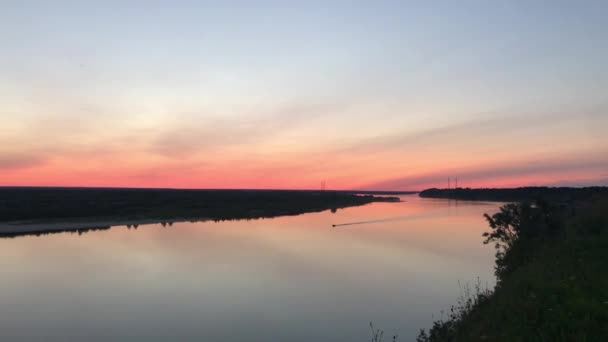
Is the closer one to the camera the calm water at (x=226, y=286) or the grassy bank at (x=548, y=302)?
the grassy bank at (x=548, y=302)

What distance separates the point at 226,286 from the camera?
20.5 metres

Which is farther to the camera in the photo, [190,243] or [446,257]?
[190,243]

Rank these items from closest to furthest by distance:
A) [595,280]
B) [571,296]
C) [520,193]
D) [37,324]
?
1. [571,296]
2. [595,280]
3. [37,324]
4. [520,193]

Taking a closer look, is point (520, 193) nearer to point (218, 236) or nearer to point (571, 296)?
point (218, 236)

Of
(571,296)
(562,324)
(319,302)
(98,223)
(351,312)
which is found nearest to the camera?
(562,324)

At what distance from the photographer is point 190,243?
35594 millimetres

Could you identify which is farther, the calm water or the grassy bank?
the calm water

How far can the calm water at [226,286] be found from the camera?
1466 centimetres

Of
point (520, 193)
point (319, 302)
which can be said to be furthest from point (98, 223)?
point (520, 193)

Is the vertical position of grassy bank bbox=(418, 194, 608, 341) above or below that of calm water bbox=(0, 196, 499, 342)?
above

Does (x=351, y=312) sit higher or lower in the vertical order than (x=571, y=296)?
lower

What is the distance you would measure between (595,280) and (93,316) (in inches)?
677

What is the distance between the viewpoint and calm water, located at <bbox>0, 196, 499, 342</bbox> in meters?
14.7

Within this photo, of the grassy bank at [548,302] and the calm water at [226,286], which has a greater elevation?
the grassy bank at [548,302]
